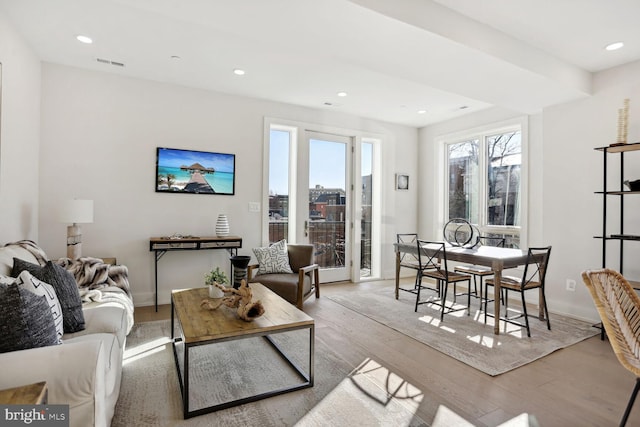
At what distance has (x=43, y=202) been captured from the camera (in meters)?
3.66

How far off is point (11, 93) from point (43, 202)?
4.00 ft

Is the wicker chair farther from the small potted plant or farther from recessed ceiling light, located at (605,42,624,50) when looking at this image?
recessed ceiling light, located at (605,42,624,50)

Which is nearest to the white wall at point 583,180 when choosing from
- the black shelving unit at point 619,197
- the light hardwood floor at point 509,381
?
the black shelving unit at point 619,197

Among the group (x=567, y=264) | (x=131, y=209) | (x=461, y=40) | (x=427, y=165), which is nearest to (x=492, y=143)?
(x=427, y=165)

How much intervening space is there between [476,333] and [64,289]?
3.32m

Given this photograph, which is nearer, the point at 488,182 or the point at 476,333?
the point at 476,333

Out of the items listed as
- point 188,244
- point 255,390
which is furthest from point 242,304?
point 188,244

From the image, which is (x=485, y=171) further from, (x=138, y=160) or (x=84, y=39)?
(x=84, y=39)

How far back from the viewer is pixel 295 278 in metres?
3.98

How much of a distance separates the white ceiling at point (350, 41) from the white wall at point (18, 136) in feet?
0.73

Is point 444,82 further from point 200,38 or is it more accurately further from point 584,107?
point 200,38

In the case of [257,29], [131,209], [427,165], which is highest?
[257,29]

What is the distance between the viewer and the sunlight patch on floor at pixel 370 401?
193cm

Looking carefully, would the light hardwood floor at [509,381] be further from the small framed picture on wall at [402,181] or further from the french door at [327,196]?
the small framed picture on wall at [402,181]
